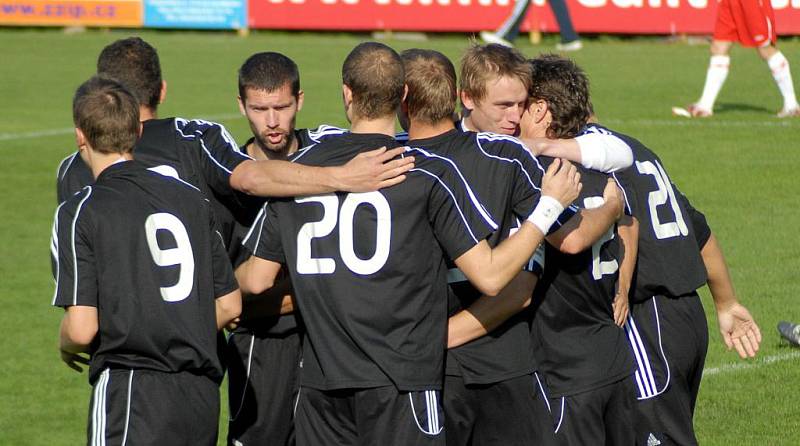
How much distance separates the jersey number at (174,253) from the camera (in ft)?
15.1

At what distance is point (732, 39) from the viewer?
51.4 feet

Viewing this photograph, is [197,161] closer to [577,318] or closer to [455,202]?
[455,202]

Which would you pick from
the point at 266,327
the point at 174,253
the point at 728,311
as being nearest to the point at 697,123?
the point at 728,311

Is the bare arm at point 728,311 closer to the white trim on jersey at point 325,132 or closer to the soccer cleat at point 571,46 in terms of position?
the white trim on jersey at point 325,132

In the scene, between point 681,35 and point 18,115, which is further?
point 681,35

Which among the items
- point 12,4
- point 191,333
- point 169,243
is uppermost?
point 169,243

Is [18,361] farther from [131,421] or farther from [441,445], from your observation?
[441,445]

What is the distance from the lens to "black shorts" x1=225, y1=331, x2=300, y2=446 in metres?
5.57

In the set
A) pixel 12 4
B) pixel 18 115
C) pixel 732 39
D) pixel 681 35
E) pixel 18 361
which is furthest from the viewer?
pixel 12 4

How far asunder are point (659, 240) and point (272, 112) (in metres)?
1.66

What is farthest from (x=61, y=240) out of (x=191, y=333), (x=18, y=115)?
(x=18, y=115)

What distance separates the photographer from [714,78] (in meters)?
15.5

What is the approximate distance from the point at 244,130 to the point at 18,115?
3563 mm

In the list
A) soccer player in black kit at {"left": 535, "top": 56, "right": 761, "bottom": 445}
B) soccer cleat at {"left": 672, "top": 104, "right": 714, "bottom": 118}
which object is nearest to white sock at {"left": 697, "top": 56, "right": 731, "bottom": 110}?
soccer cleat at {"left": 672, "top": 104, "right": 714, "bottom": 118}
